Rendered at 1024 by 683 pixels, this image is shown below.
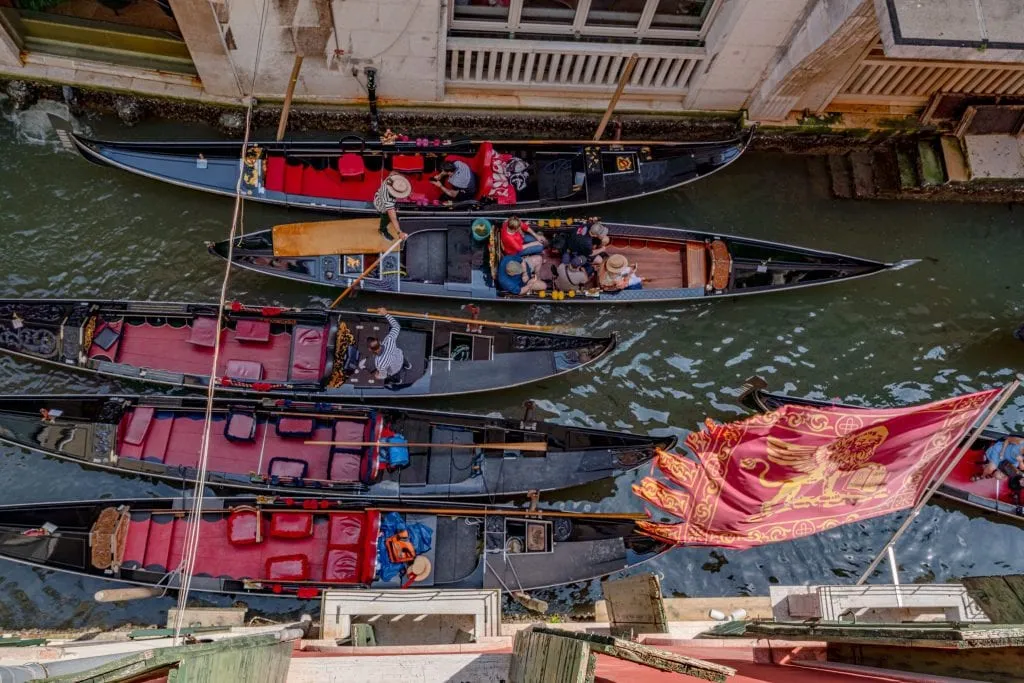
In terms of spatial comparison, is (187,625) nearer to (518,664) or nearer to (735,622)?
(518,664)

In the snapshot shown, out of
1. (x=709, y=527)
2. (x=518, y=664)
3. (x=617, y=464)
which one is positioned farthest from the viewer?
(x=617, y=464)

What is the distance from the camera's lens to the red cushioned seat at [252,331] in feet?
47.9

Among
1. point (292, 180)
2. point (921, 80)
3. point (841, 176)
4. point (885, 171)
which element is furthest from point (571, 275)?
point (921, 80)

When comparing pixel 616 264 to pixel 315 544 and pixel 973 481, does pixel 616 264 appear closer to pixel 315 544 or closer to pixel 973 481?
pixel 315 544

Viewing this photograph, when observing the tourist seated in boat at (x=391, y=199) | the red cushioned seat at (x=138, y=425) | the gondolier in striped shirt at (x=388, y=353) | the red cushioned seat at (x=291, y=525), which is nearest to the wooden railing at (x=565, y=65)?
the tourist seated in boat at (x=391, y=199)

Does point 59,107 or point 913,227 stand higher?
point 59,107

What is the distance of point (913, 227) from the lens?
59.5 feet

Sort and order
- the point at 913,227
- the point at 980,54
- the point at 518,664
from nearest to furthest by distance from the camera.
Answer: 1. the point at 518,664
2. the point at 980,54
3. the point at 913,227

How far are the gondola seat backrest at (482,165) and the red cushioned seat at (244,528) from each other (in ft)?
24.6

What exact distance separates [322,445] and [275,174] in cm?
561

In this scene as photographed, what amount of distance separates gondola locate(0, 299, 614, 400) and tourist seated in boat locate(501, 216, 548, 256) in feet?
5.36

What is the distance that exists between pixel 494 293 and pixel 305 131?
585 centimetres

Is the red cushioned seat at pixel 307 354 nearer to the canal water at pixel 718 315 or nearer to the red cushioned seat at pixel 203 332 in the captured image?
the red cushioned seat at pixel 203 332

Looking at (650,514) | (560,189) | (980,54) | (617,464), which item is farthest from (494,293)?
(980,54)
